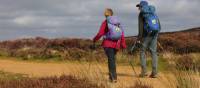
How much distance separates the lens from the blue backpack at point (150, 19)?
1556 cm

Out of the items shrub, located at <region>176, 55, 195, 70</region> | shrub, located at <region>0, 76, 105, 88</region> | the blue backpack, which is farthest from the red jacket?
shrub, located at <region>0, 76, 105, 88</region>

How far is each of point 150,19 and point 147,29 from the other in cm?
27

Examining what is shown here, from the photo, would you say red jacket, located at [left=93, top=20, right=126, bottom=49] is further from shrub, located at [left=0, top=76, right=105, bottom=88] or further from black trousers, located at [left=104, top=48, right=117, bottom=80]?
shrub, located at [left=0, top=76, right=105, bottom=88]

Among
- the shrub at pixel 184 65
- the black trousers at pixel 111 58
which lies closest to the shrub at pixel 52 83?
the black trousers at pixel 111 58

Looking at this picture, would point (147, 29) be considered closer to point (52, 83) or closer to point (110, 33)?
point (110, 33)

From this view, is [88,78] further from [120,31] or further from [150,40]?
[150,40]

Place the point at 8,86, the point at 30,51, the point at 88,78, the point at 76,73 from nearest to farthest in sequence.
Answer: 1. the point at 8,86
2. the point at 88,78
3. the point at 76,73
4. the point at 30,51

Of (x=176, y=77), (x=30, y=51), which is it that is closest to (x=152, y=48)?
(x=176, y=77)

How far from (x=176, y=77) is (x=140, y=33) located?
5.45m

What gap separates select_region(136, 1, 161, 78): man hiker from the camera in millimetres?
15578

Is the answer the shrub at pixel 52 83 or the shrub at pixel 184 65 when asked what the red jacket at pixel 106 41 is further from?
the shrub at pixel 52 83

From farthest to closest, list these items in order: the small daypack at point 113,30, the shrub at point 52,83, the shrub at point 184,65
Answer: the small daypack at point 113,30 → the shrub at point 52,83 → the shrub at point 184,65

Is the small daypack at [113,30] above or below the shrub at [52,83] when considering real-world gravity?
above

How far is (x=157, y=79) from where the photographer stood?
50.2ft
